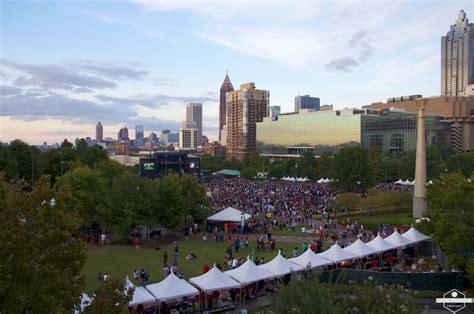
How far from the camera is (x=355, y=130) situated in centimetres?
12556

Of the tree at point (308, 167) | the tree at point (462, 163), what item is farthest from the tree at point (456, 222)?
the tree at point (308, 167)

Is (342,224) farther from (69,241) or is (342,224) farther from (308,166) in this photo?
(308,166)

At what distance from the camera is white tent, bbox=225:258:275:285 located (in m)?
20.2

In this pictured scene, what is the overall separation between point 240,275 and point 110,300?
9.80 m

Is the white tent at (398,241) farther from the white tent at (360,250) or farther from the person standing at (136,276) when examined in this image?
the person standing at (136,276)

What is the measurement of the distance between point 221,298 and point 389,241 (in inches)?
465

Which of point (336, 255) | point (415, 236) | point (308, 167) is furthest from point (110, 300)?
point (308, 167)

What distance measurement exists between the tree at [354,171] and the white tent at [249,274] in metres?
43.0

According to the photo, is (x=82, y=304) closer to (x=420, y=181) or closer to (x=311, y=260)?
(x=311, y=260)

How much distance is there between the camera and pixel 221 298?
21.2 metres

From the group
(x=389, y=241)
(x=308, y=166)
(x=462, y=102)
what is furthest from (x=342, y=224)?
(x=462, y=102)

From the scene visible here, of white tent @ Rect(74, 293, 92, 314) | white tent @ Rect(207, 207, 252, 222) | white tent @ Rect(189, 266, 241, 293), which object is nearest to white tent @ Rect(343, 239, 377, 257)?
white tent @ Rect(189, 266, 241, 293)

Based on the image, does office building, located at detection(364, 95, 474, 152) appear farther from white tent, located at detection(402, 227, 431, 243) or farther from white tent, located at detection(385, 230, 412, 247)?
white tent, located at detection(385, 230, 412, 247)

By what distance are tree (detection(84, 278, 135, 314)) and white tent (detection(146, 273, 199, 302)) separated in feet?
22.0
